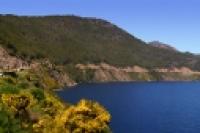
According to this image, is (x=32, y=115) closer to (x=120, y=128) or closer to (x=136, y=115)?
(x=120, y=128)

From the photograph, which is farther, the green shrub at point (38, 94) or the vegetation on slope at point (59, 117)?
the green shrub at point (38, 94)

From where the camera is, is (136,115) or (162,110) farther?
(162,110)

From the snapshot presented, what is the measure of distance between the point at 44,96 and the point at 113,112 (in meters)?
88.4

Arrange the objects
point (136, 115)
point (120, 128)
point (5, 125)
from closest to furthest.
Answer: point (5, 125)
point (120, 128)
point (136, 115)

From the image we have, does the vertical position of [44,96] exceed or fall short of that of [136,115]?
it exceeds it

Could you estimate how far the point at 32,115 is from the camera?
215 ft

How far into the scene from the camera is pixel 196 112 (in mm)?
186875

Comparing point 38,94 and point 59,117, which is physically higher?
point 38,94

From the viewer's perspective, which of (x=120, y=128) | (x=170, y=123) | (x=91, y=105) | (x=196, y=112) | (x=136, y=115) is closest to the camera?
(x=91, y=105)

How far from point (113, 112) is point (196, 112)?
35852 mm

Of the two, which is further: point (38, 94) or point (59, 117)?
point (38, 94)

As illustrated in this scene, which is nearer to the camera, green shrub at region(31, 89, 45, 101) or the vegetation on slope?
the vegetation on slope

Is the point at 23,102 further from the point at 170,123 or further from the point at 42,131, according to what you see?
the point at 170,123

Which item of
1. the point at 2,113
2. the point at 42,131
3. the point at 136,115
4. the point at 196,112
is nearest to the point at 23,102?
the point at 42,131
